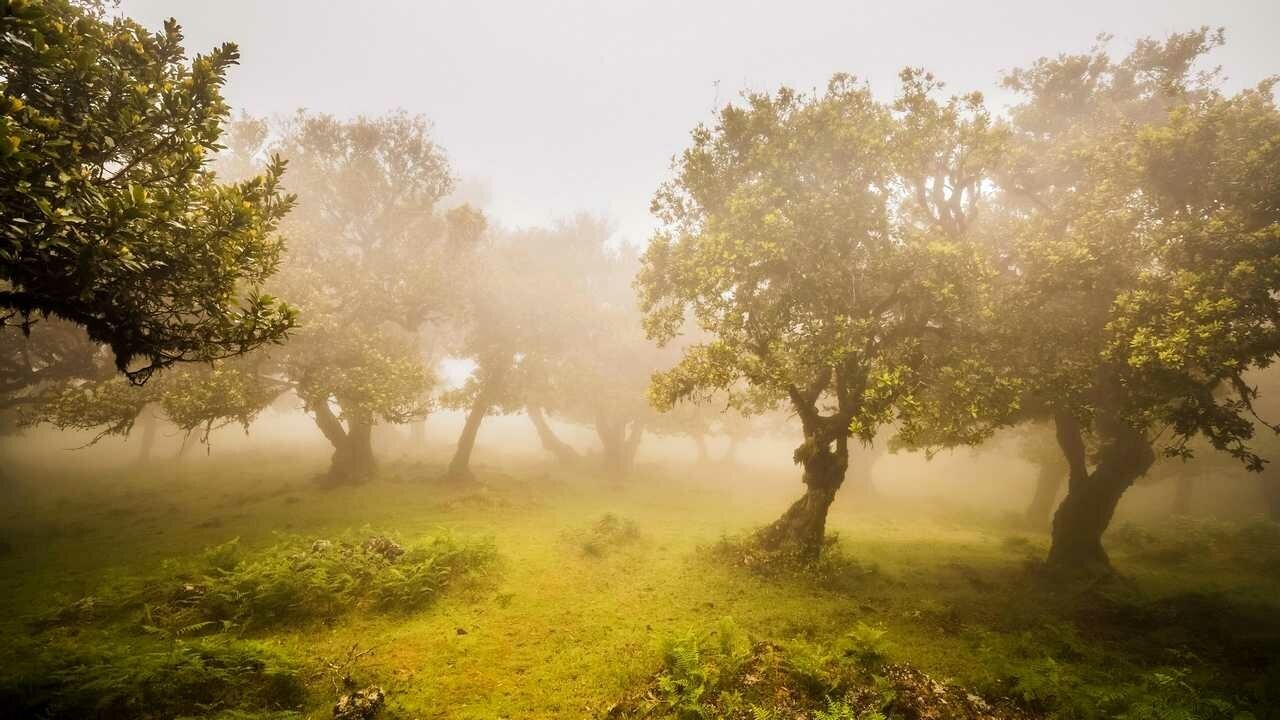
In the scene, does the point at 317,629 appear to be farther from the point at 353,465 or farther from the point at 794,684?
the point at 353,465

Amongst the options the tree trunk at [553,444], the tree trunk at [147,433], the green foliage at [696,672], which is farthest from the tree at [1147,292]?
the tree trunk at [147,433]

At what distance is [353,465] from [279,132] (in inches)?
931

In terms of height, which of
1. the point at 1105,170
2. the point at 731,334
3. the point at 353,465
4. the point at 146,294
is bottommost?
the point at 353,465

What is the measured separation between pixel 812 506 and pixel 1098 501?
10.5 m

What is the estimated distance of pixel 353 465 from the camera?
28688 mm

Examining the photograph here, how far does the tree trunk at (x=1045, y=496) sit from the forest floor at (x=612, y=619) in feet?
20.1

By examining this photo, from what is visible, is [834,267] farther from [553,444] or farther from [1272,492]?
[1272,492]

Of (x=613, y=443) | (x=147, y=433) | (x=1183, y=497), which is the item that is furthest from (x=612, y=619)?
(x=147, y=433)

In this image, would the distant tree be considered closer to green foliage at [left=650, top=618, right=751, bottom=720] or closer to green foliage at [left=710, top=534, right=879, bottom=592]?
green foliage at [left=710, top=534, right=879, bottom=592]

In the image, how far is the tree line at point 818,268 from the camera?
897 centimetres

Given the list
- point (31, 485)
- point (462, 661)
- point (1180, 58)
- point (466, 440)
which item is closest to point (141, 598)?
point (462, 661)

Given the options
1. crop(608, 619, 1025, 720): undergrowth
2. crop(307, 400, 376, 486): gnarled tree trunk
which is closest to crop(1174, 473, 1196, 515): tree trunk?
crop(608, 619, 1025, 720): undergrowth

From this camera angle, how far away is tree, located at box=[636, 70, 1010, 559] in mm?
16062

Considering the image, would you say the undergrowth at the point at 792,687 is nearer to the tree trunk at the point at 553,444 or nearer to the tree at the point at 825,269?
the tree at the point at 825,269
